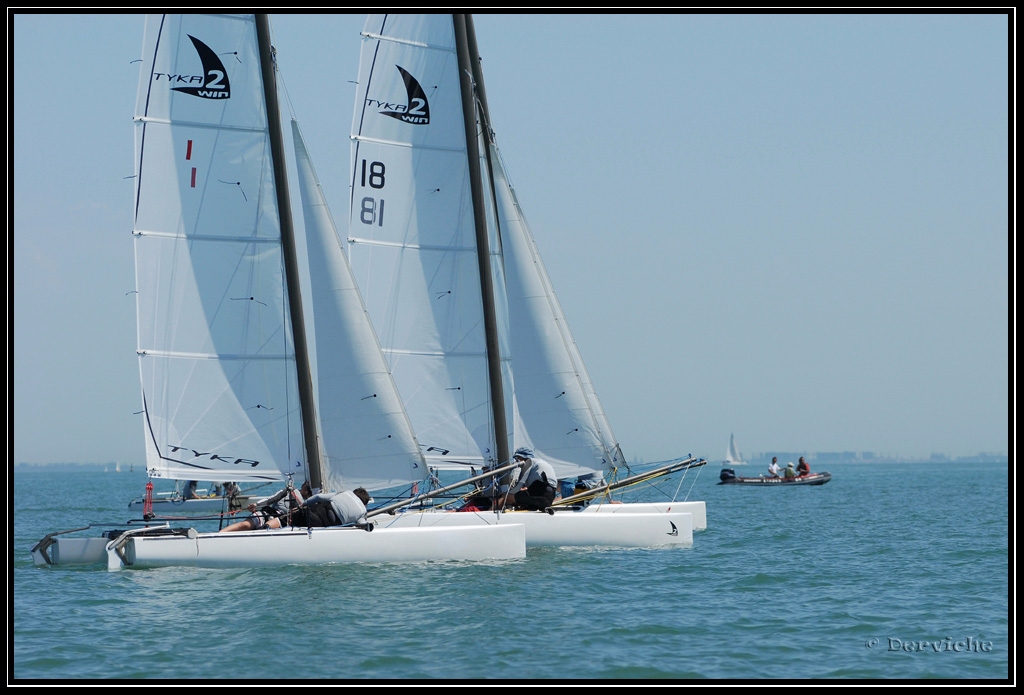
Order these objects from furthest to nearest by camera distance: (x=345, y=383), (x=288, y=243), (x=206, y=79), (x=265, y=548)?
1. (x=345, y=383)
2. (x=288, y=243)
3. (x=206, y=79)
4. (x=265, y=548)

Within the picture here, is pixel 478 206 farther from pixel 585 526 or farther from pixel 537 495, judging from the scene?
pixel 585 526

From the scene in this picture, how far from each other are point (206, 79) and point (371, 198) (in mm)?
5552

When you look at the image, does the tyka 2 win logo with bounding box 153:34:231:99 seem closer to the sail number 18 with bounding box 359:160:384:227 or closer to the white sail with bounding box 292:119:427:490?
the white sail with bounding box 292:119:427:490

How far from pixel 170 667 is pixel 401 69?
16090 millimetres

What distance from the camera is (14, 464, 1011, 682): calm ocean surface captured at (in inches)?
508

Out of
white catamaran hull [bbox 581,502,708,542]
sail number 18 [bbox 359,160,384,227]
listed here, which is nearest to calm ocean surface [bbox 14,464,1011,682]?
white catamaran hull [bbox 581,502,708,542]

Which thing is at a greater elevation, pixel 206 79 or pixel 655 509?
pixel 206 79

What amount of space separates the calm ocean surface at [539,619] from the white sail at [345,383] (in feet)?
9.88

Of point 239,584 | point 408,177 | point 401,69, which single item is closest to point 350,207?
point 408,177

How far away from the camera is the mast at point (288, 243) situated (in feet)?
70.2

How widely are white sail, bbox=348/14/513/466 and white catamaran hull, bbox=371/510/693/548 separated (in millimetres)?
2955

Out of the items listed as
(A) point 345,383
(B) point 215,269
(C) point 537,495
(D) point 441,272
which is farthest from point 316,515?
(D) point 441,272

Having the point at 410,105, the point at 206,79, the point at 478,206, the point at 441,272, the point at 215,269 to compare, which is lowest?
the point at 215,269

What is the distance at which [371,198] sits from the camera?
2564cm
